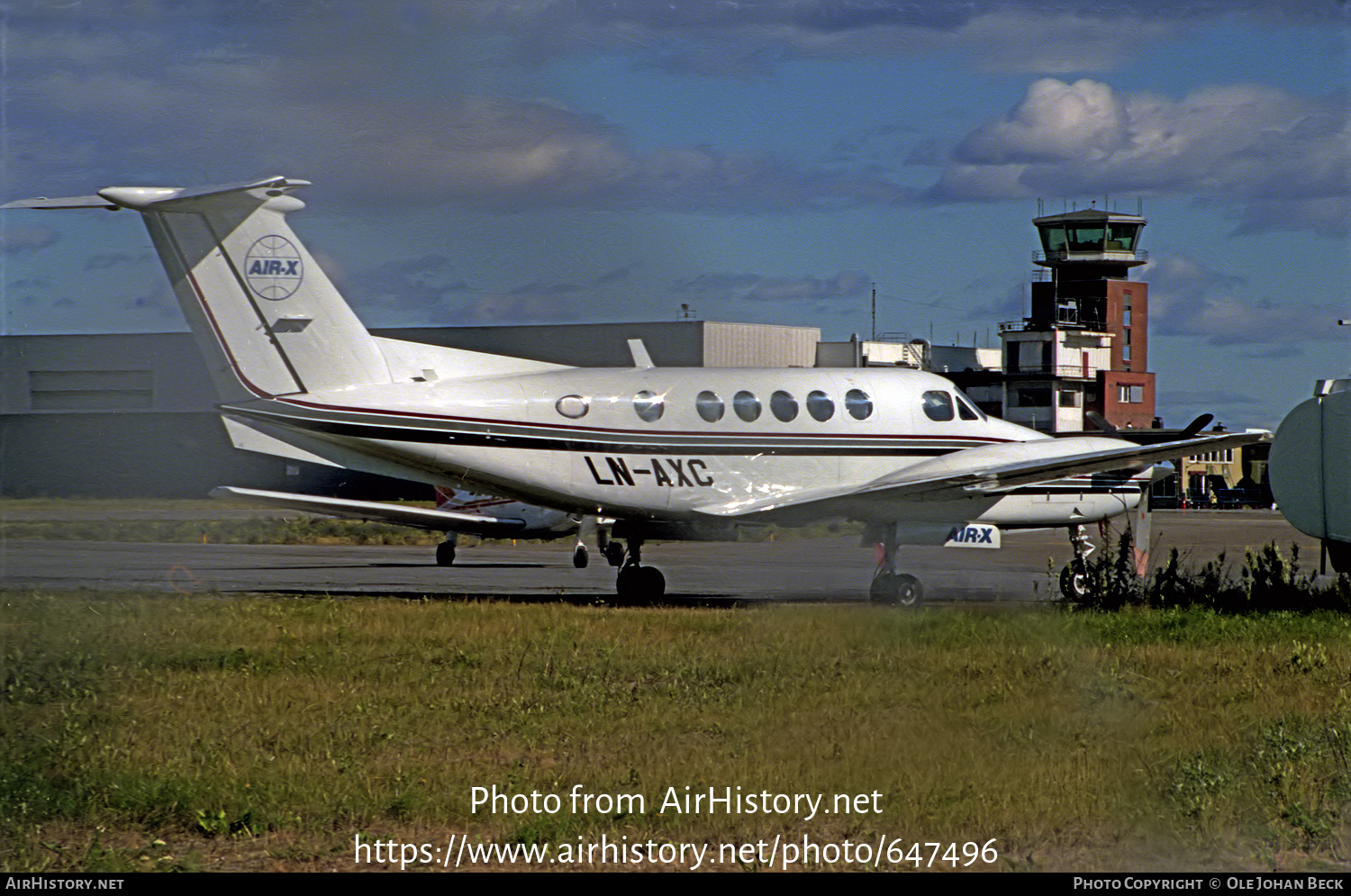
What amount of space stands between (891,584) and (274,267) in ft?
28.7

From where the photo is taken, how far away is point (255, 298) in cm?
1709

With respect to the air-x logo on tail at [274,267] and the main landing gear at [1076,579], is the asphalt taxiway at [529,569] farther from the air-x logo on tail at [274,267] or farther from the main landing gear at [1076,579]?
the air-x logo on tail at [274,267]

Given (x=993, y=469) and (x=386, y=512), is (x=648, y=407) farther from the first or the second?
(x=386, y=512)

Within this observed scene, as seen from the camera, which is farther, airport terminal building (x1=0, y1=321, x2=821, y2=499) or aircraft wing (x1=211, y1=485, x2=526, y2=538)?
aircraft wing (x1=211, y1=485, x2=526, y2=538)

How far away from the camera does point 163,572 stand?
24.5 m

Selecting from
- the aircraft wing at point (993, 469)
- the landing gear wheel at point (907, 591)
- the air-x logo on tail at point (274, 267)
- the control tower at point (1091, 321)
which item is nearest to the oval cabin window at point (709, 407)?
the aircraft wing at point (993, 469)

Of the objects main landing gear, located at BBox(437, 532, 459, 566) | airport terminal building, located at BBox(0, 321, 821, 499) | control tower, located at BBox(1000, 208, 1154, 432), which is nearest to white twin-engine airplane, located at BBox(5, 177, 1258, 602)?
airport terminal building, located at BBox(0, 321, 821, 499)

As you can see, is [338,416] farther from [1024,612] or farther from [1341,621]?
[1341,621]

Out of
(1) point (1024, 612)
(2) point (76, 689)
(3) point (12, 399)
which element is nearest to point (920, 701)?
(1) point (1024, 612)

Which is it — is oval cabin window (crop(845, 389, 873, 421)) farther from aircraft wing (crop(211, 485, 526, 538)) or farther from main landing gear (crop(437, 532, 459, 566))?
main landing gear (crop(437, 532, 459, 566))

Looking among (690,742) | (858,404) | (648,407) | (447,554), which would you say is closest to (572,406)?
(648,407)

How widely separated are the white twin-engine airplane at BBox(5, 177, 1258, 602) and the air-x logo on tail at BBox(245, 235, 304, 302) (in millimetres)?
25

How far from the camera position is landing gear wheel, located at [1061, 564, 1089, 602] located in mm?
17656

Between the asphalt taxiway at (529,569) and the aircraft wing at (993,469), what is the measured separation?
3.99 ft
